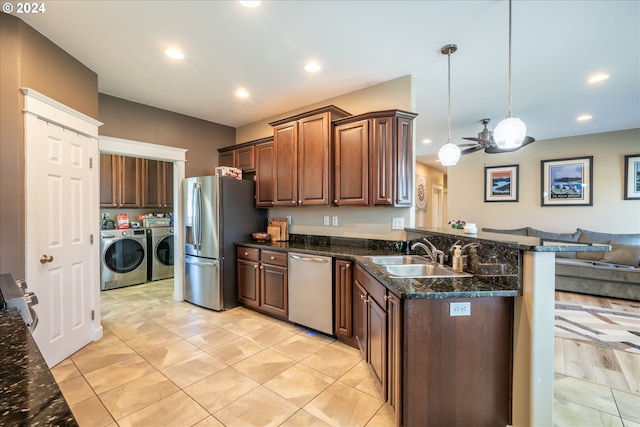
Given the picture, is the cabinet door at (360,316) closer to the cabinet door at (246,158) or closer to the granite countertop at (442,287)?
the granite countertop at (442,287)

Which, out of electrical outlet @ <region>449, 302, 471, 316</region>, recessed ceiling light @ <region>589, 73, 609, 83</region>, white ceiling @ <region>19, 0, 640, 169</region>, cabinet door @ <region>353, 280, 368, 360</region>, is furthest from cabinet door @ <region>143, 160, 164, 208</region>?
recessed ceiling light @ <region>589, 73, 609, 83</region>

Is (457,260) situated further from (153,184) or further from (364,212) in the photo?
(153,184)

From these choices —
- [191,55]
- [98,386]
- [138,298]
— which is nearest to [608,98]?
[191,55]

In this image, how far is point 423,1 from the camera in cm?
193

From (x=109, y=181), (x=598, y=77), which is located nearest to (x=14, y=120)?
(x=109, y=181)

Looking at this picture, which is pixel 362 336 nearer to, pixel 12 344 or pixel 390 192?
pixel 390 192

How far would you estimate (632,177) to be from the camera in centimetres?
476

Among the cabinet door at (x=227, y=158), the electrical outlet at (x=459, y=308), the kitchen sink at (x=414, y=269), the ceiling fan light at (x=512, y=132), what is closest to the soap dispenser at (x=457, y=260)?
the kitchen sink at (x=414, y=269)

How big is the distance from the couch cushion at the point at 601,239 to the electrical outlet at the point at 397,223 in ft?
12.7

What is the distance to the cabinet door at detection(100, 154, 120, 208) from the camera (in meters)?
4.74

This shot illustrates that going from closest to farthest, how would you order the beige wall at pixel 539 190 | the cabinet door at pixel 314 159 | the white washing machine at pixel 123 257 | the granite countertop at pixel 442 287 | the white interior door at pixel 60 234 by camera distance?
the granite countertop at pixel 442 287, the white interior door at pixel 60 234, the cabinet door at pixel 314 159, the white washing machine at pixel 123 257, the beige wall at pixel 539 190

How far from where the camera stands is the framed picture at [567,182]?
5.09 meters

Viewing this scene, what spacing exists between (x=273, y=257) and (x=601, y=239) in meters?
5.40

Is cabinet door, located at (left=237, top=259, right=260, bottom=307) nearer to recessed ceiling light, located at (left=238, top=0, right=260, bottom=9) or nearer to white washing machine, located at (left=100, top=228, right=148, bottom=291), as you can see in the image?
white washing machine, located at (left=100, top=228, right=148, bottom=291)
